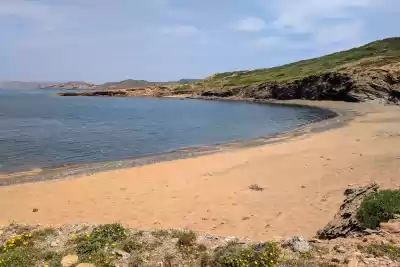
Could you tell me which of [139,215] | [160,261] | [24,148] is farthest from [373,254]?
[24,148]

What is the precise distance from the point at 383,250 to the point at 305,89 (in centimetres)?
8168

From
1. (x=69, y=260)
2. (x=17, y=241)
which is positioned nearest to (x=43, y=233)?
(x=17, y=241)

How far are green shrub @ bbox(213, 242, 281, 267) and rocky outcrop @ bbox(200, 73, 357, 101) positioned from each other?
69.4 m

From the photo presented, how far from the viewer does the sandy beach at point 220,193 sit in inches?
452

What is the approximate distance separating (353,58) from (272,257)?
12381cm

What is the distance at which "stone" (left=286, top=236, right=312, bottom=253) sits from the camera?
254 inches


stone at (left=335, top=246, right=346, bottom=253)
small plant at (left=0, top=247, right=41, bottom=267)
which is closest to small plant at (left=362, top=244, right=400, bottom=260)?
stone at (left=335, top=246, right=346, bottom=253)

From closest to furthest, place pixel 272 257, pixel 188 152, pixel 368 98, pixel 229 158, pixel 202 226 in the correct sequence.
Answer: pixel 272 257 → pixel 202 226 → pixel 229 158 → pixel 188 152 → pixel 368 98

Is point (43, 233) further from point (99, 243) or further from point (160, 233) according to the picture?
point (160, 233)

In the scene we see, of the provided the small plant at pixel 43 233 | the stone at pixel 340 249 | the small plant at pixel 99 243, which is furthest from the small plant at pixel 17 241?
the stone at pixel 340 249

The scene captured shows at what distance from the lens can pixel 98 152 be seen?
86.1ft

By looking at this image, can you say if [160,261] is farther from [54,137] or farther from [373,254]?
[54,137]

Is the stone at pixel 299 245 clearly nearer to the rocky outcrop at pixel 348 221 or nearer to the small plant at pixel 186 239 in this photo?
the rocky outcrop at pixel 348 221

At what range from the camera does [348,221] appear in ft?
27.4
